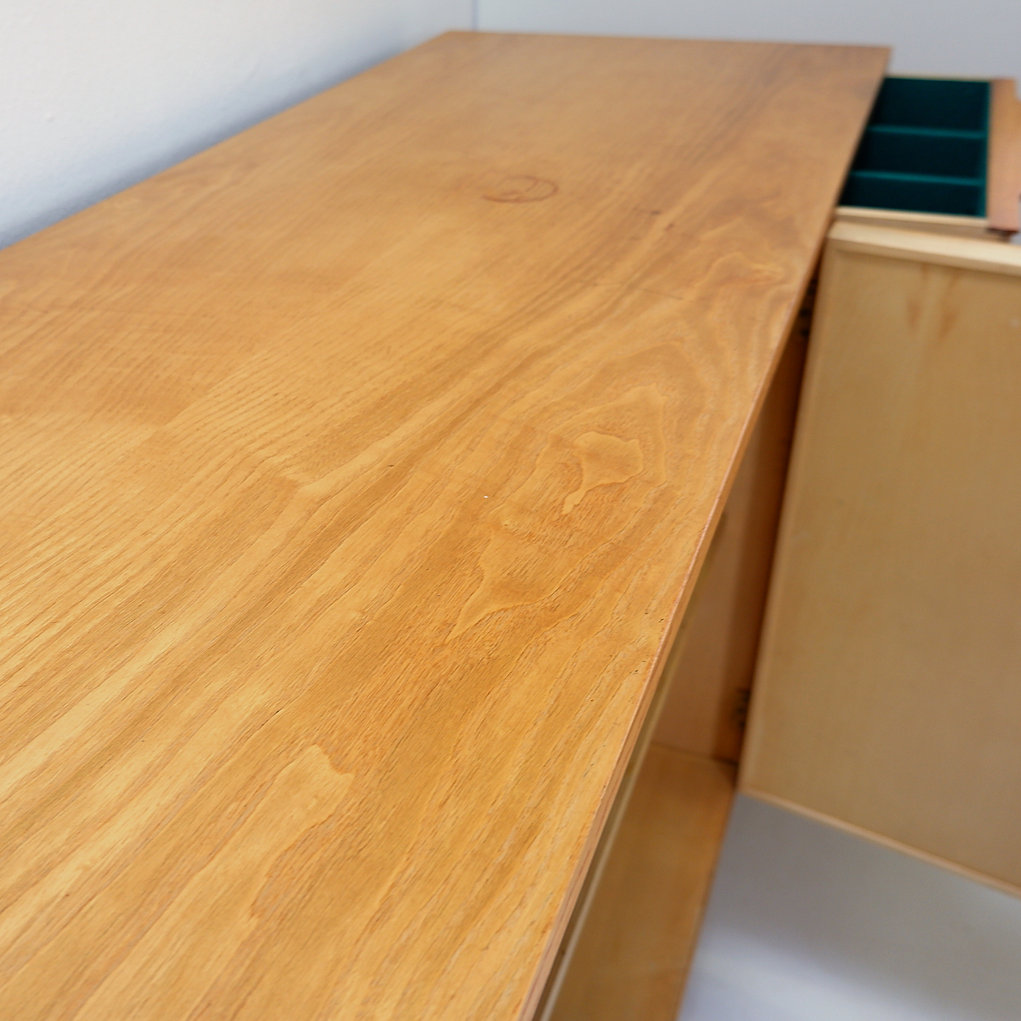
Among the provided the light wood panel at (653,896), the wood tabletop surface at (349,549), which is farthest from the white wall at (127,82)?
the light wood panel at (653,896)

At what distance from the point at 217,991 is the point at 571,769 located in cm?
11

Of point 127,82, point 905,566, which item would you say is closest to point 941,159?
point 905,566

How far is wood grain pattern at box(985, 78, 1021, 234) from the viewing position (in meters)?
0.69

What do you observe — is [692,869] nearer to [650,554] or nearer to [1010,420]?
[1010,420]

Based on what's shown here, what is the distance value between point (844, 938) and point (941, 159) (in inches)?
Answer: 32.6

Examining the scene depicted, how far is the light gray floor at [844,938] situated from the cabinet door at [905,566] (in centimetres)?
11

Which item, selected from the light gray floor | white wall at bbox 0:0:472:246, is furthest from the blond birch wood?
white wall at bbox 0:0:472:246

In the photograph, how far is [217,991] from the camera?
0.22 meters

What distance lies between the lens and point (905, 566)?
31.7 inches

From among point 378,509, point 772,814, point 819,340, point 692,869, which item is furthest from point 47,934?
point 772,814

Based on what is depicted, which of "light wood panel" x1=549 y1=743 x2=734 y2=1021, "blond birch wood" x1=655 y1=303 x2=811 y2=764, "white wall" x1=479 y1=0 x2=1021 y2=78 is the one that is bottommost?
"light wood panel" x1=549 y1=743 x2=734 y2=1021

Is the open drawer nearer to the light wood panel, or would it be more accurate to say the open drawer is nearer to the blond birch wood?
the blond birch wood

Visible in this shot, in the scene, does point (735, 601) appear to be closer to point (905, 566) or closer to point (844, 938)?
point (905, 566)

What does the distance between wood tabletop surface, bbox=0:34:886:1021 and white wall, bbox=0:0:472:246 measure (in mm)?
63
